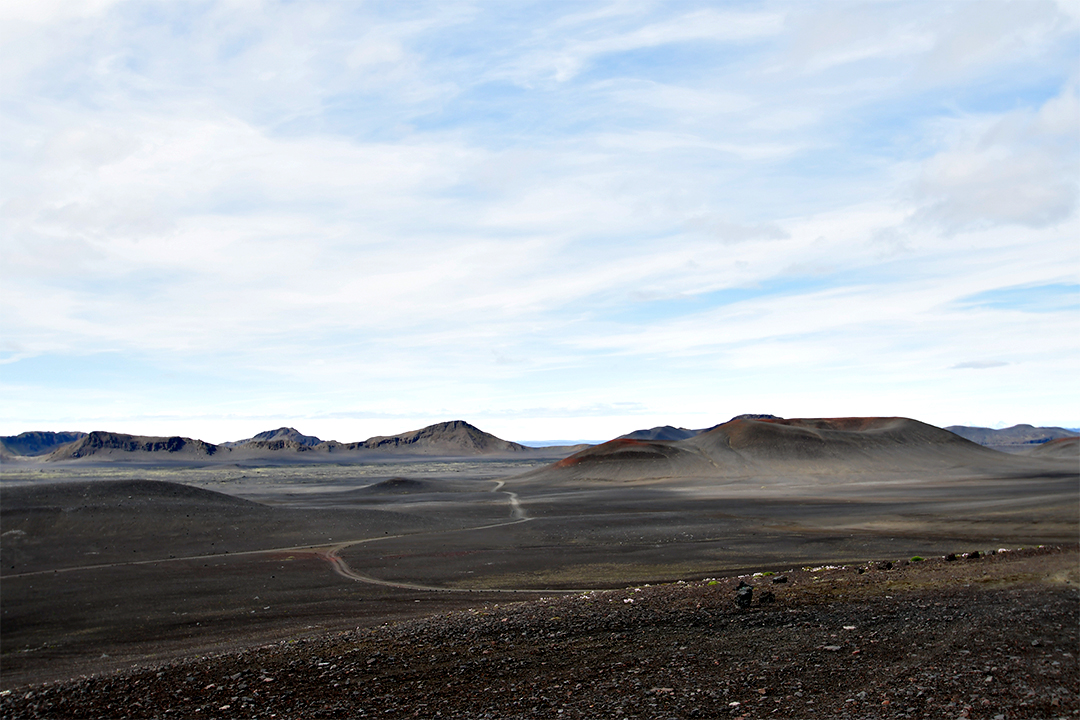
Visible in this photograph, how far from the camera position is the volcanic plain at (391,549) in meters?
18.8

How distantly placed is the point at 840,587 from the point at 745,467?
75009 millimetres

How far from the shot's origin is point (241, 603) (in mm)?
22531

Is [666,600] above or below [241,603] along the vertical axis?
above

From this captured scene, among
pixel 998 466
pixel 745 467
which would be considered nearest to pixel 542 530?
pixel 745 467

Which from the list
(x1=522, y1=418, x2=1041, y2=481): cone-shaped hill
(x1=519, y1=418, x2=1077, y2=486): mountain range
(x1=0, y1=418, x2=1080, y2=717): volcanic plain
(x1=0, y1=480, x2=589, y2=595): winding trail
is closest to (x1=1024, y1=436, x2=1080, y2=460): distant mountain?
(x1=519, y1=418, x2=1077, y2=486): mountain range

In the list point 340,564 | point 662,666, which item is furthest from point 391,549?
point 662,666

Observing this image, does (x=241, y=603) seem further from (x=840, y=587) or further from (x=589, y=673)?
(x=840, y=587)

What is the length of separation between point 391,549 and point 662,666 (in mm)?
25081

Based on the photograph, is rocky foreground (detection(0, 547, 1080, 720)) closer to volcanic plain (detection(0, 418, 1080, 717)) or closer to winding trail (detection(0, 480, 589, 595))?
volcanic plain (detection(0, 418, 1080, 717))

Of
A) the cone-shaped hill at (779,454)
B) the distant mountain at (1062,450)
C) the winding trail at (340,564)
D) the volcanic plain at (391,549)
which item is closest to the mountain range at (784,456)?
the cone-shaped hill at (779,454)

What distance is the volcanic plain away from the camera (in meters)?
18.8

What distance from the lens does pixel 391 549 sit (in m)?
33.8

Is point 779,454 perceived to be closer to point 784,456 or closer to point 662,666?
Result: point 784,456

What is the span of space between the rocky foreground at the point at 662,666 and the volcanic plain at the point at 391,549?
36 centimetres
